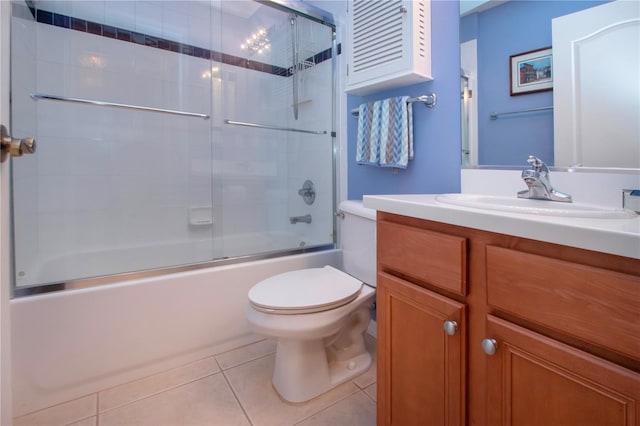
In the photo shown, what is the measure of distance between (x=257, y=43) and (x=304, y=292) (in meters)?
1.86

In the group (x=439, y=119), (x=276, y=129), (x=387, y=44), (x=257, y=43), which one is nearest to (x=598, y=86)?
(x=439, y=119)

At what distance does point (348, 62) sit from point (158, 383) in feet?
5.61

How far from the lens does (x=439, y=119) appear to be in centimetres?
142

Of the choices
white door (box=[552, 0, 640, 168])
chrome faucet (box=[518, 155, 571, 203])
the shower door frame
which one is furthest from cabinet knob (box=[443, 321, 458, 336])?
the shower door frame

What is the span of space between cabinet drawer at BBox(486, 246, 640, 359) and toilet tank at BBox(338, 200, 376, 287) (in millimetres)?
809

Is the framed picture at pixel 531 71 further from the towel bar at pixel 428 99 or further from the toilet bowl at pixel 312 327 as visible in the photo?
the toilet bowl at pixel 312 327

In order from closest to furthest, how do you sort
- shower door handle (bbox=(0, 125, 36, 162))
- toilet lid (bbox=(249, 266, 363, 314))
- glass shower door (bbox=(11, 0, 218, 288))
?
1. shower door handle (bbox=(0, 125, 36, 162))
2. toilet lid (bbox=(249, 266, 363, 314))
3. glass shower door (bbox=(11, 0, 218, 288))

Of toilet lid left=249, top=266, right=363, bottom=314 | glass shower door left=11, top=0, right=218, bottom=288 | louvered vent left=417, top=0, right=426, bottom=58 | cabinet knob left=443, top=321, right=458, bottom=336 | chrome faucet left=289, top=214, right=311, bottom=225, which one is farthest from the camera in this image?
chrome faucet left=289, top=214, right=311, bottom=225

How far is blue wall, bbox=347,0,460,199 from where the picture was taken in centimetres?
136

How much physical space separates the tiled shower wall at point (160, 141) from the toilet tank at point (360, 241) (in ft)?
1.45

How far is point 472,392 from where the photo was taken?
72cm

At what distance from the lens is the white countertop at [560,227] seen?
0.48 metres

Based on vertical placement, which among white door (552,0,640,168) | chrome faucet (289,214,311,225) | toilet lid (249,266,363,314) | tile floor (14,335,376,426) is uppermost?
white door (552,0,640,168)

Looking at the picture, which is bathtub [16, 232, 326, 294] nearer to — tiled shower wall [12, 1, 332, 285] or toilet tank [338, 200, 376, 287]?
tiled shower wall [12, 1, 332, 285]
